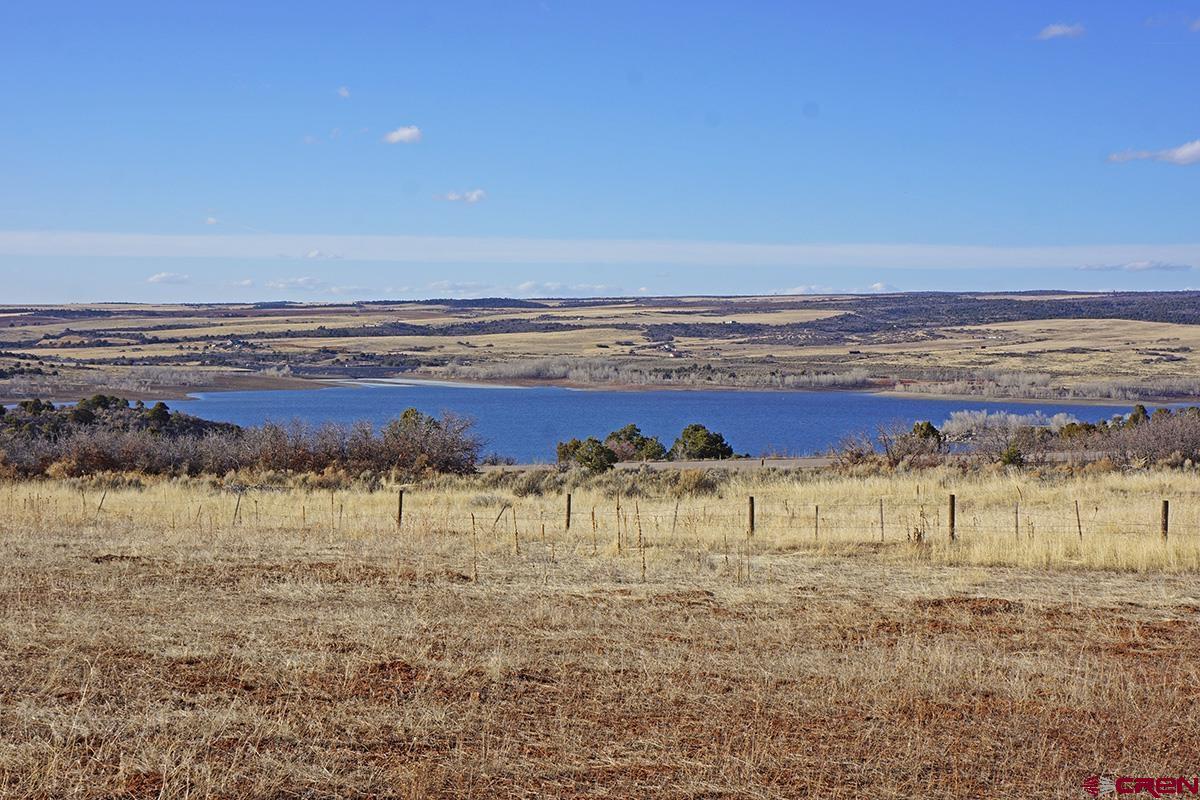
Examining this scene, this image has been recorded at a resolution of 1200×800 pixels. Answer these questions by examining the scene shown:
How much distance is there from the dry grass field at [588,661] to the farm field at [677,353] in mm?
71774

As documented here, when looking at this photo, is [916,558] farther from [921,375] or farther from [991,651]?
[921,375]

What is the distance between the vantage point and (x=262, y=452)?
108 ft

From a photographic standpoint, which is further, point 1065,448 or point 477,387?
point 477,387

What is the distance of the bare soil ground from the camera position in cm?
677

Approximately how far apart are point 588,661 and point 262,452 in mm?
25292

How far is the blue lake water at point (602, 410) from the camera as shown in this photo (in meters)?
64.8

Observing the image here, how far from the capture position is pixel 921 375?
108 meters

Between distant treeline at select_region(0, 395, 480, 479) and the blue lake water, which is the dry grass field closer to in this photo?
distant treeline at select_region(0, 395, 480, 479)

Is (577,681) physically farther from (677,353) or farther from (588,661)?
(677,353)

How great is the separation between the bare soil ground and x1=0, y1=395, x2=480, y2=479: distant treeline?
57.9 feet

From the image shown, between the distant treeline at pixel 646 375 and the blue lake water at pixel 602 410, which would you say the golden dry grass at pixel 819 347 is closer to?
the distant treeline at pixel 646 375

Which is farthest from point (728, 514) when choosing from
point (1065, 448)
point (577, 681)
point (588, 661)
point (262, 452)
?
point (1065, 448)

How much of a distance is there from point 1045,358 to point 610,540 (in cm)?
11563
